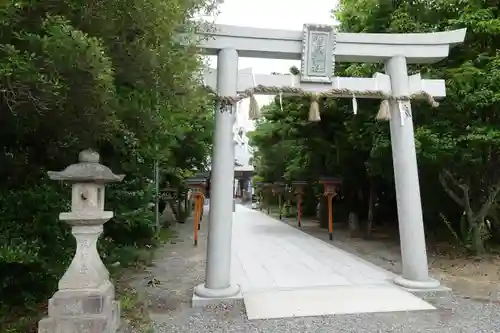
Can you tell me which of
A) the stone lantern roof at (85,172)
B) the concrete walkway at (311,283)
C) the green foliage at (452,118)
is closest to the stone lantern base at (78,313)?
the stone lantern roof at (85,172)

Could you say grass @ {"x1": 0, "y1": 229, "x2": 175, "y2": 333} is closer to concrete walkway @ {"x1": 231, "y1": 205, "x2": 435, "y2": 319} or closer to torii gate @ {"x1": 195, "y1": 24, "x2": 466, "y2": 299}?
torii gate @ {"x1": 195, "y1": 24, "x2": 466, "y2": 299}

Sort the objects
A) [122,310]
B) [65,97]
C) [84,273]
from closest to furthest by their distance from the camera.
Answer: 1. [65,97]
2. [84,273]
3. [122,310]

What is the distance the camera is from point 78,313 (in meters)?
3.49

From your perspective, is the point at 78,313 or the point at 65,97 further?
the point at 78,313

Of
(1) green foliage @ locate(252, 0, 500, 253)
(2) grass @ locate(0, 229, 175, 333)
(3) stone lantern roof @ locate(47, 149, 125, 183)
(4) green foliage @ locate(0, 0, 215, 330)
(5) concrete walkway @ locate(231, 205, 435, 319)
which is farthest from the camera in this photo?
(1) green foliage @ locate(252, 0, 500, 253)

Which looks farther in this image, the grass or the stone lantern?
the grass

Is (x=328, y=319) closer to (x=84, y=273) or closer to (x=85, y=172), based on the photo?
(x=84, y=273)

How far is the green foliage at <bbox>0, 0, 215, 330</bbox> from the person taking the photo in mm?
2639

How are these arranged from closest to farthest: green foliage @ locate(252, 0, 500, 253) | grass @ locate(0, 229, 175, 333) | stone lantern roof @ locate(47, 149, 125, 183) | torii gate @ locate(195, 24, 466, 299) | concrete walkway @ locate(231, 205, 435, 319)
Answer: stone lantern roof @ locate(47, 149, 125, 183), grass @ locate(0, 229, 175, 333), concrete walkway @ locate(231, 205, 435, 319), torii gate @ locate(195, 24, 466, 299), green foliage @ locate(252, 0, 500, 253)

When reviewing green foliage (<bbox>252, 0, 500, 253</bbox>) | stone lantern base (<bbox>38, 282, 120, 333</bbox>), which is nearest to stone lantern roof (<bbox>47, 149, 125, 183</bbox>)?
stone lantern base (<bbox>38, 282, 120, 333</bbox>)

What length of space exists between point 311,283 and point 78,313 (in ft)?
10.8

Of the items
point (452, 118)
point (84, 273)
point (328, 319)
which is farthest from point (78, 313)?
point (452, 118)

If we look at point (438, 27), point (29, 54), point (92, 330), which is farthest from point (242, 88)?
point (438, 27)

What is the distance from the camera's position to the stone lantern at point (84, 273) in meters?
3.47
